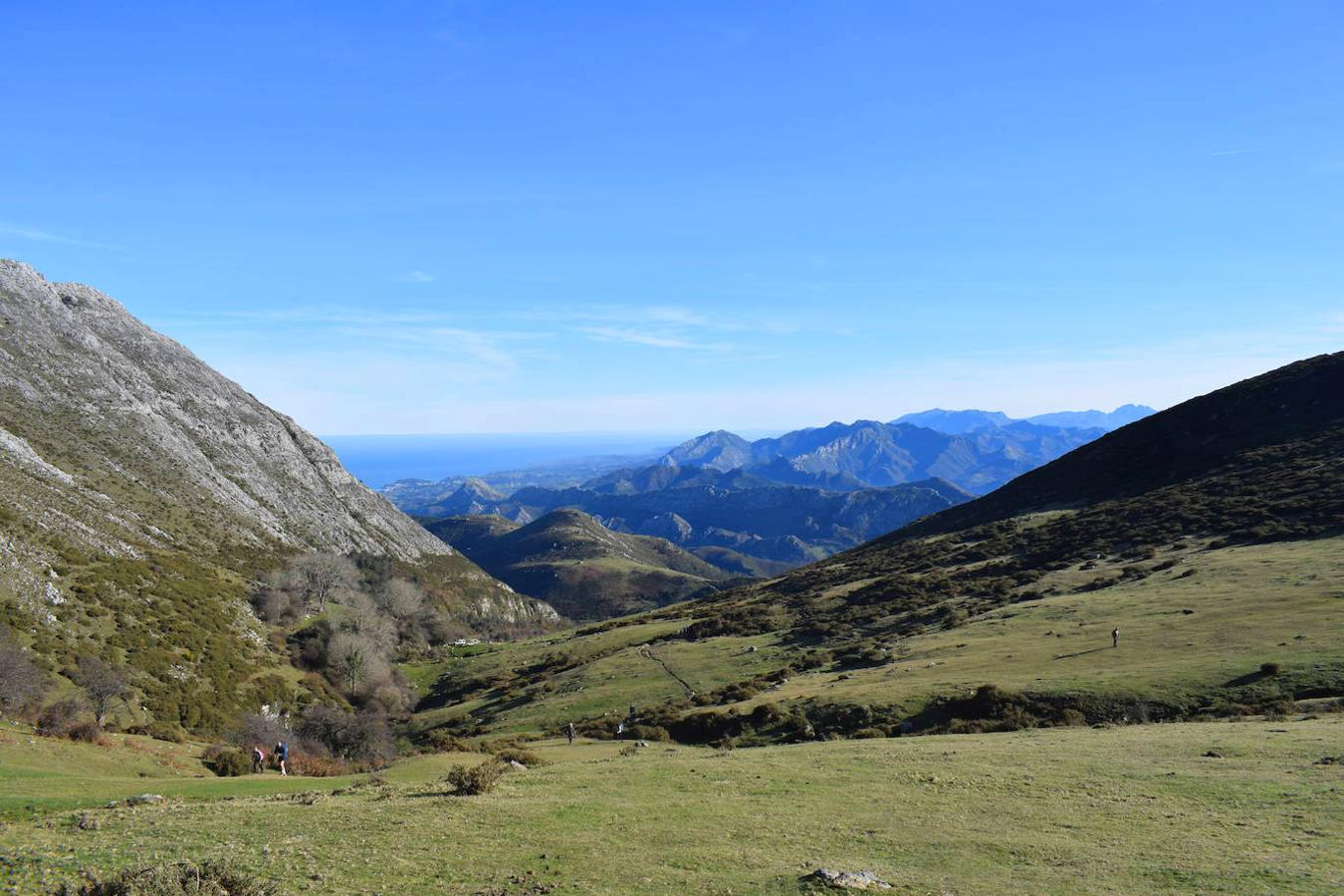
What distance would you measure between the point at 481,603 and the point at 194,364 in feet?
279

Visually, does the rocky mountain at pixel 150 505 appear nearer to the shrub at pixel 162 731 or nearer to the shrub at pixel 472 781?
the shrub at pixel 162 731

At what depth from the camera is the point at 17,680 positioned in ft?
127

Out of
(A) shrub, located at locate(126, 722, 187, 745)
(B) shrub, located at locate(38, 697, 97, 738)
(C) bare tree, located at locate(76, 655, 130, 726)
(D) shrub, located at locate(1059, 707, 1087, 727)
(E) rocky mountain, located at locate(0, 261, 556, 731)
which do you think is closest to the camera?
(B) shrub, located at locate(38, 697, 97, 738)

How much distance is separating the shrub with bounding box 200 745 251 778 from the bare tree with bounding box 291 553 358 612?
228ft

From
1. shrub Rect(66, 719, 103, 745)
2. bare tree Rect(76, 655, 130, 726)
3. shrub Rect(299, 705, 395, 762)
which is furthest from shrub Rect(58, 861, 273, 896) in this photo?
shrub Rect(299, 705, 395, 762)

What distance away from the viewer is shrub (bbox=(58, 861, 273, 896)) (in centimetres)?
1236

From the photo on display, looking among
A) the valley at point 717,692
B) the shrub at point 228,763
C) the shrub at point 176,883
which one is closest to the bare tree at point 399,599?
the valley at point 717,692

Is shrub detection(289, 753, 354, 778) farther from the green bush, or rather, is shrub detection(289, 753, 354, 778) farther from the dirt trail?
the dirt trail

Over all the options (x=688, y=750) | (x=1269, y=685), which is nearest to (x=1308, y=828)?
(x=1269, y=685)

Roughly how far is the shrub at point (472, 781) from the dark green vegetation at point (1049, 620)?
19.5 metres

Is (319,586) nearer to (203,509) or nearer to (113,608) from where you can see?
(203,509)

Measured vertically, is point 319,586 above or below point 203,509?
below

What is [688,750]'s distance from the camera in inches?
1487

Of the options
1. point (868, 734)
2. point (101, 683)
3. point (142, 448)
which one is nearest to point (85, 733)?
point (101, 683)
